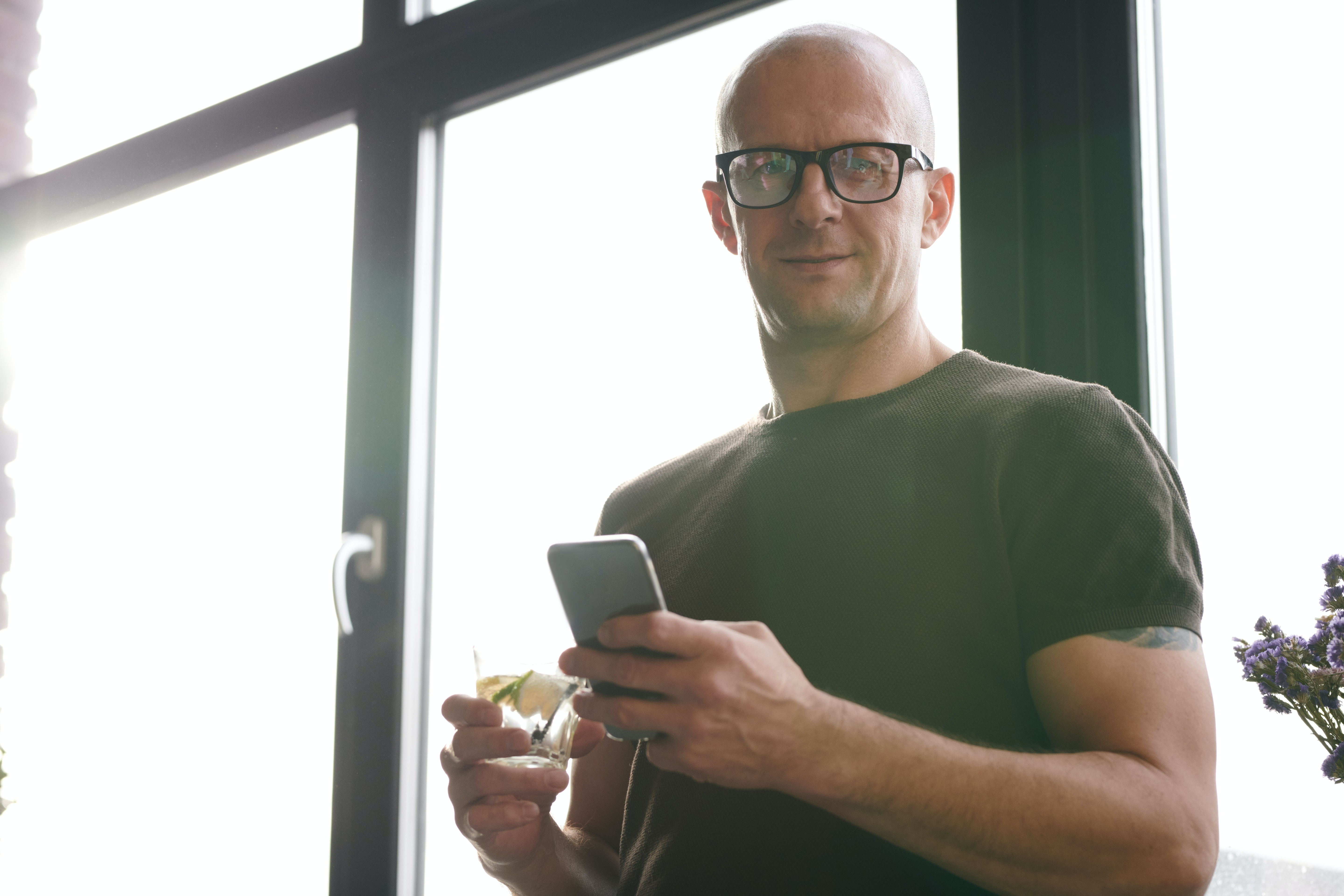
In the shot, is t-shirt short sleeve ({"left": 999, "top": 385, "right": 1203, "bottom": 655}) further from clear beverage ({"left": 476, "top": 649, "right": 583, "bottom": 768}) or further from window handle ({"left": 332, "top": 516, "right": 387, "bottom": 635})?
window handle ({"left": 332, "top": 516, "right": 387, "bottom": 635})

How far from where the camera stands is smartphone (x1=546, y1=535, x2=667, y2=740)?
2.60 feet

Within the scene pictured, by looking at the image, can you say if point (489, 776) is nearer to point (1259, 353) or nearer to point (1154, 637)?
point (1154, 637)

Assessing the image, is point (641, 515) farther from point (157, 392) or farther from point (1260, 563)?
point (157, 392)

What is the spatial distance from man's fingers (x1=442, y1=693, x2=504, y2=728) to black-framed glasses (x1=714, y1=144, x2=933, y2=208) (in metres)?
0.69

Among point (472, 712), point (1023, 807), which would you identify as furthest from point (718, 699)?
point (472, 712)

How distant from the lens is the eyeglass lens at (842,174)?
3.87 ft

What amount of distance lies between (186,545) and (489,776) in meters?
1.65

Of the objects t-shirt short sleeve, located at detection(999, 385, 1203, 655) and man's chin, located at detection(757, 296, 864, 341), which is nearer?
t-shirt short sleeve, located at detection(999, 385, 1203, 655)

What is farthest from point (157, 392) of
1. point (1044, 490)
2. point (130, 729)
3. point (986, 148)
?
point (1044, 490)

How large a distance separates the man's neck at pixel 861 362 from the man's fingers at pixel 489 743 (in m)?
0.57

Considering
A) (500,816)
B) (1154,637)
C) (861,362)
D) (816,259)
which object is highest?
(816,259)

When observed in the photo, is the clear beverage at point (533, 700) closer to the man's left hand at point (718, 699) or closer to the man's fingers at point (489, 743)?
the man's fingers at point (489, 743)

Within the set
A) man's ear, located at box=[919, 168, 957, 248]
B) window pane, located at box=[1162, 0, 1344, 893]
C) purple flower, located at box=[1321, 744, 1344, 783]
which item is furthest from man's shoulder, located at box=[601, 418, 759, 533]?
purple flower, located at box=[1321, 744, 1344, 783]

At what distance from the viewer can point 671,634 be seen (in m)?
0.77
